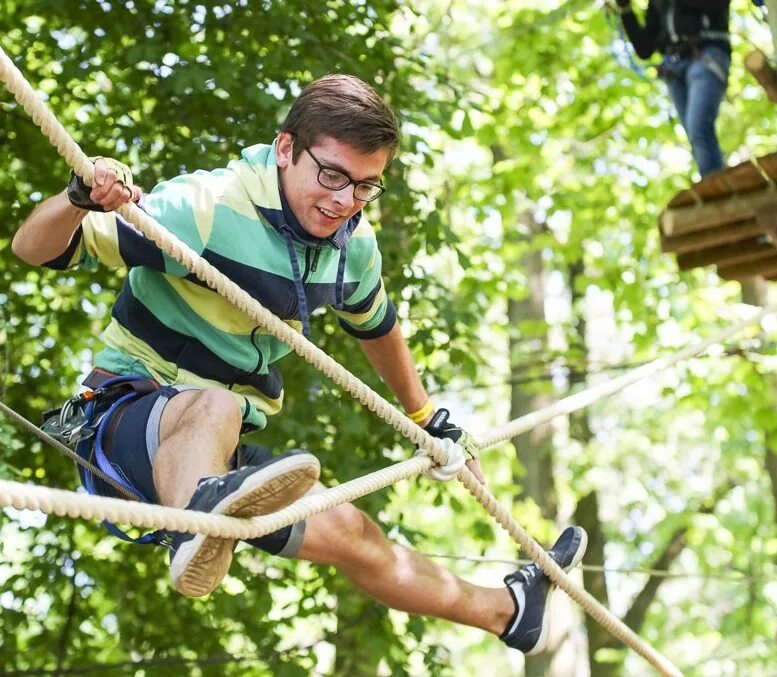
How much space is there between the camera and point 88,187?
6.42ft

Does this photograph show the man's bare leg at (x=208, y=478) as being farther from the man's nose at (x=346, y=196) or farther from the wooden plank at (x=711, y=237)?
the wooden plank at (x=711, y=237)

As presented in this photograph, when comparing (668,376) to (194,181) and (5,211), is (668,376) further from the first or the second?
(194,181)

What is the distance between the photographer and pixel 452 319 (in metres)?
4.60

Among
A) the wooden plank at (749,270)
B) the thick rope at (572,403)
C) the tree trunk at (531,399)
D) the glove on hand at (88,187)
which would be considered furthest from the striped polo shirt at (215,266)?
the tree trunk at (531,399)

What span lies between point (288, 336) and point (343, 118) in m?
0.46

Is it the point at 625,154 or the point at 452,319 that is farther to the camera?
the point at 625,154

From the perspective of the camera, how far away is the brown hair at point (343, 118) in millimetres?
2332

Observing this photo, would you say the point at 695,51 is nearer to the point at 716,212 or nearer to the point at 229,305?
the point at 716,212

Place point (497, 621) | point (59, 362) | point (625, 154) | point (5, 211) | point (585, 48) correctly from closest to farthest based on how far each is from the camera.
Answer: point (497, 621)
point (5, 211)
point (59, 362)
point (585, 48)
point (625, 154)

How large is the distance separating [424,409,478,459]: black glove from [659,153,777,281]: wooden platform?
6.55ft

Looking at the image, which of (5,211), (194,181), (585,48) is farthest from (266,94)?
(585,48)

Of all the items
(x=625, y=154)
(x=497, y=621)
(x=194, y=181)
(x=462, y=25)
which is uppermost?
(x=462, y=25)

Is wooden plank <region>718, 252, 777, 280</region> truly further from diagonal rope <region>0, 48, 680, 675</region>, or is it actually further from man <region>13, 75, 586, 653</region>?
man <region>13, 75, 586, 653</region>

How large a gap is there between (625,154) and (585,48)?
1.10 m
